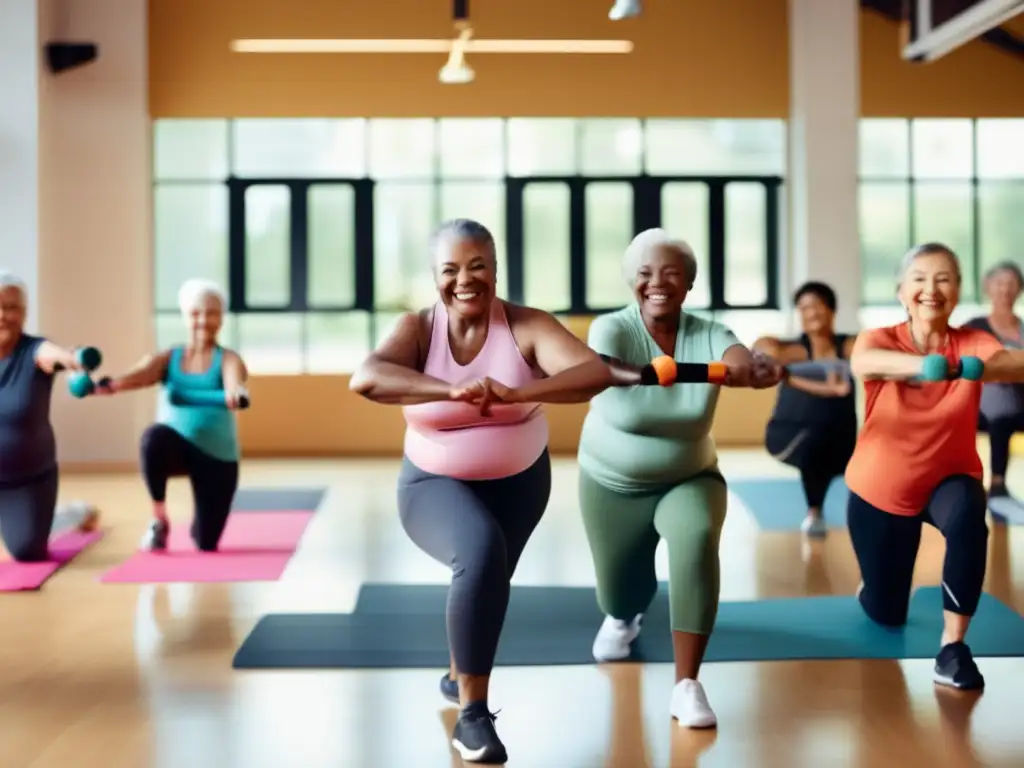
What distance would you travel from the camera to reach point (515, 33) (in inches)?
372

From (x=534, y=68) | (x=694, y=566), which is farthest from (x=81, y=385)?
(x=534, y=68)

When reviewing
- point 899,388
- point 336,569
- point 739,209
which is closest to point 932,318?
point 899,388

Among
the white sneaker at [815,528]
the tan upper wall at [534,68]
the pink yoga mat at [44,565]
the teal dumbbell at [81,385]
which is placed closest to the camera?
the teal dumbbell at [81,385]

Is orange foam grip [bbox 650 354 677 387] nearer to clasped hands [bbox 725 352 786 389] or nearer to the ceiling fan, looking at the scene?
clasped hands [bbox 725 352 786 389]

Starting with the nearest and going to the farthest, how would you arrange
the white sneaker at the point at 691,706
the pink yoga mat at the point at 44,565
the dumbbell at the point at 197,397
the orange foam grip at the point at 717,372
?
the orange foam grip at the point at 717,372 < the white sneaker at the point at 691,706 < the pink yoga mat at the point at 44,565 < the dumbbell at the point at 197,397

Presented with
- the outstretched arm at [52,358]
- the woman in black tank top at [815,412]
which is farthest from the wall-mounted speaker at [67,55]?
the woman in black tank top at [815,412]

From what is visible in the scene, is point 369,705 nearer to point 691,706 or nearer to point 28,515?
point 691,706

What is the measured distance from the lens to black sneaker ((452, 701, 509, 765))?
266 cm

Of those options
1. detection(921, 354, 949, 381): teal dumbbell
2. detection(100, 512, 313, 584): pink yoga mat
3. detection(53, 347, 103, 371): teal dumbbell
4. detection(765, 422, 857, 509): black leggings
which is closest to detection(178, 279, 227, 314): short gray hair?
detection(53, 347, 103, 371): teal dumbbell

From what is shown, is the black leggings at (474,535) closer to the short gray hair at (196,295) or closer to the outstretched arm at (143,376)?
the outstretched arm at (143,376)

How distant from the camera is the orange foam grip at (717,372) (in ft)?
9.09

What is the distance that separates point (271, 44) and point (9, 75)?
201 centimetres

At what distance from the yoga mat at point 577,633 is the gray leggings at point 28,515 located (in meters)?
1.41

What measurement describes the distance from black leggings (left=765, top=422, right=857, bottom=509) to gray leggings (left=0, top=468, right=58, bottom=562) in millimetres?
3223
